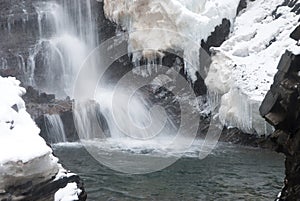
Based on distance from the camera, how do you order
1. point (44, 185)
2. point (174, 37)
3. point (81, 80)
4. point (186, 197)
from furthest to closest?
1. point (81, 80)
2. point (174, 37)
3. point (186, 197)
4. point (44, 185)

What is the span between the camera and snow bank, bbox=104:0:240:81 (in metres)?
→ 17.2

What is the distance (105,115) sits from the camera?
16.3 m

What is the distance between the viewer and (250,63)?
50.4 ft

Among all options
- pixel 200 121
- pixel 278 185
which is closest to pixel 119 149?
pixel 200 121

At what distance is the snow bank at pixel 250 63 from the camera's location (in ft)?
46.1

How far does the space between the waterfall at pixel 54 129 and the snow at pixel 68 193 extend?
8.38 m

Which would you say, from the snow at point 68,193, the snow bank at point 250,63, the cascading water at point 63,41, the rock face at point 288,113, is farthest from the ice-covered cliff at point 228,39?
the snow at point 68,193

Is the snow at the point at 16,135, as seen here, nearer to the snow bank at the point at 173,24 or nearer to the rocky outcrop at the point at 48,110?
the rocky outcrop at the point at 48,110

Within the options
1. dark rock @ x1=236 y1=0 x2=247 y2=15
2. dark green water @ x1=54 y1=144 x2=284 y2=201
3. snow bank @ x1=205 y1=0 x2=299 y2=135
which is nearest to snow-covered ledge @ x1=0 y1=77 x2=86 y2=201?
dark green water @ x1=54 y1=144 x2=284 y2=201

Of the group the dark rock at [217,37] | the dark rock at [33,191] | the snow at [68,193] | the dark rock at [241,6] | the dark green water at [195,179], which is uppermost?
the dark rock at [241,6]

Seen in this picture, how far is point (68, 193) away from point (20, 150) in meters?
0.97

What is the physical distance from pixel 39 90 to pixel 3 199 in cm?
1260

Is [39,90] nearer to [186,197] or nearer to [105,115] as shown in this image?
[105,115]

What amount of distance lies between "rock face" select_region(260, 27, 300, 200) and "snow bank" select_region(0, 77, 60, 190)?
325 centimetres
